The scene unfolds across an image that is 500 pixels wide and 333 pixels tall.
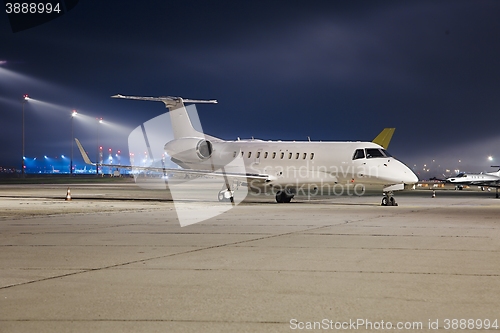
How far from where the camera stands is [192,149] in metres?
33.9

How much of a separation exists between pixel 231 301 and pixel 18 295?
8.30ft

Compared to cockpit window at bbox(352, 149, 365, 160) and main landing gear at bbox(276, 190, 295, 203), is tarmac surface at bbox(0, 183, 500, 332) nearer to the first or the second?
cockpit window at bbox(352, 149, 365, 160)

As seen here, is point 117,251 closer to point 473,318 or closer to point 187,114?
point 473,318

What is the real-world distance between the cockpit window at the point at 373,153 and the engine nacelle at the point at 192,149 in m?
9.18

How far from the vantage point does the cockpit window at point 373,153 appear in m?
28.3

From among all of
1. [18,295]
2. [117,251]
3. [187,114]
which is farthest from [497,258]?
[187,114]

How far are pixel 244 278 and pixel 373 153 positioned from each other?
20588 mm

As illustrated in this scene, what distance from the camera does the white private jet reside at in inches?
1093

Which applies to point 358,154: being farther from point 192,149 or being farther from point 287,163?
point 192,149

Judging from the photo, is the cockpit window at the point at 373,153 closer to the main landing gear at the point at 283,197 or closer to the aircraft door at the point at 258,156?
the main landing gear at the point at 283,197

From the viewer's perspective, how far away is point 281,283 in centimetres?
829

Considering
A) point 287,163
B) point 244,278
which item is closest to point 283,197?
point 287,163

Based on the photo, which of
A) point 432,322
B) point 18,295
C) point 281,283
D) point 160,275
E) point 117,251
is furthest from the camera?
point 117,251

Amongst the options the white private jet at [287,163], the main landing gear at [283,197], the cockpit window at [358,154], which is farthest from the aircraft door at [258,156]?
the cockpit window at [358,154]
